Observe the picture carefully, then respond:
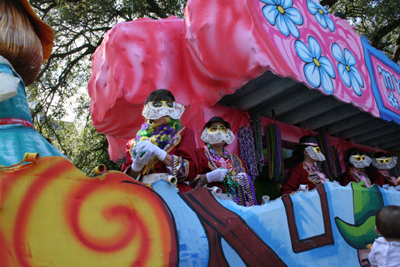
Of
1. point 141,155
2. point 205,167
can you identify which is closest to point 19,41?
point 141,155

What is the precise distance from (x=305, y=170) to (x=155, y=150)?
208 cm

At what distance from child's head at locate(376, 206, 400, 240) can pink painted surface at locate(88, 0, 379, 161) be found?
4.99ft

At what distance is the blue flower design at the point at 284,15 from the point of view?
10.9 ft

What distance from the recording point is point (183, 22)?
3.98 metres

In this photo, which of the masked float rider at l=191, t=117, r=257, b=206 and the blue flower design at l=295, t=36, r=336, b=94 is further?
the blue flower design at l=295, t=36, r=336, b=94

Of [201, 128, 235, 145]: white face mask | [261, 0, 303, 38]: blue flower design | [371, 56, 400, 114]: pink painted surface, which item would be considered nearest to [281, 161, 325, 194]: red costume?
[201, 128, 235, 145]: white face mask

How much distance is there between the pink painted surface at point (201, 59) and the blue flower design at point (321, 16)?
0.28 feet

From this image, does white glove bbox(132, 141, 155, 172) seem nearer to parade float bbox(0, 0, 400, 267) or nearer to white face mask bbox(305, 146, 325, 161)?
parade float bbox(0, 0, 400, 267)

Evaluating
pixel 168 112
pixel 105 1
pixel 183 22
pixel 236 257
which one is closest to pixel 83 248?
pixel 236 257

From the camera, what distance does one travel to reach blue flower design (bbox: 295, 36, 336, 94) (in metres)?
3.42

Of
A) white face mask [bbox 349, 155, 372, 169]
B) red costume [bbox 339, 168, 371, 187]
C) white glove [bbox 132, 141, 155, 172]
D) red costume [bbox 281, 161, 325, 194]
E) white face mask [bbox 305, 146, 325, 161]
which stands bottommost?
red costume [bbox 339, 168, 371, 187]

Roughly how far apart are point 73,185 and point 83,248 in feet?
0.91

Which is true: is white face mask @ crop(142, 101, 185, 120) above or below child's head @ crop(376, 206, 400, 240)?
above

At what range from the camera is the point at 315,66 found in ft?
11.6
